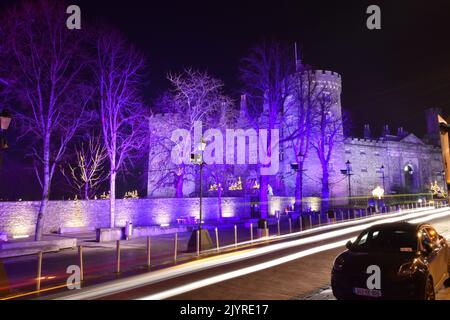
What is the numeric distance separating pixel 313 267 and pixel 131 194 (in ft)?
122

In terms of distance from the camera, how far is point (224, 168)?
3294cm

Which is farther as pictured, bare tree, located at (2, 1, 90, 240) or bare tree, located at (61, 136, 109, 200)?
bare tree, located at (61, 136, 109, 200)

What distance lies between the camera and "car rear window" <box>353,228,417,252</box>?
7043 millimetres

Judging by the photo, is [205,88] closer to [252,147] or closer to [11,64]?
[252,147]

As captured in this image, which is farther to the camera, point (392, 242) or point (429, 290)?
point (392, 242)

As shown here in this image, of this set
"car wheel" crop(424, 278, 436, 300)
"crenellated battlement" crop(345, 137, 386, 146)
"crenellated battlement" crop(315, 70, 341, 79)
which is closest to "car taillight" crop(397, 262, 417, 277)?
"car wheel" crop(424, 278, 436, 300)

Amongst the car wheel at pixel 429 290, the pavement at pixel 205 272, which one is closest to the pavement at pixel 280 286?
the pavement at pixel 205 272

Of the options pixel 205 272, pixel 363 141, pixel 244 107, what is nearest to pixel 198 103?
pixel 244 107

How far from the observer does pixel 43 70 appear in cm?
1903

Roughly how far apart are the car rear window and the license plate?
1.03m

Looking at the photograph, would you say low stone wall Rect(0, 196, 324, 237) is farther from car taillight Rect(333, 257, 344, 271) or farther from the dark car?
the dark car

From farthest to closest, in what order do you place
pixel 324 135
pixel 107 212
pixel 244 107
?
pixel 324 135
pixel 244 107
pixel 107 212

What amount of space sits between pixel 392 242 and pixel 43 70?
18676 mm

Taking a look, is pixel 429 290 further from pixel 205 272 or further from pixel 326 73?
pixel 326 73
